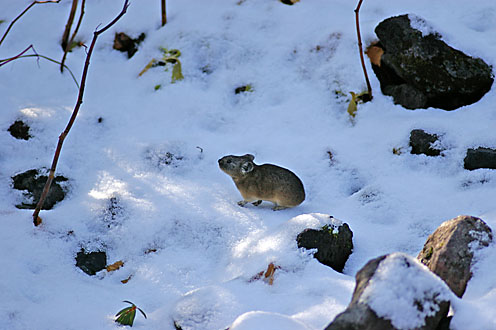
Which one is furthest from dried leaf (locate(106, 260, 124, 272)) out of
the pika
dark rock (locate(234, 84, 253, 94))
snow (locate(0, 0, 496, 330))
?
dark rock (locate(234, 84, 253, 94))

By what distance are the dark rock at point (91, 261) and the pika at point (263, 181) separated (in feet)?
4.23

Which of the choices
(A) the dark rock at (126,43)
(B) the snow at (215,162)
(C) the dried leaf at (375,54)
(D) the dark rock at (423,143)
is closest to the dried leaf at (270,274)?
(B) the snow at (215,162)

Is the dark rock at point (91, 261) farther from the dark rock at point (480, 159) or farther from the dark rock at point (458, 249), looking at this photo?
the dark rock at point (480, 159)

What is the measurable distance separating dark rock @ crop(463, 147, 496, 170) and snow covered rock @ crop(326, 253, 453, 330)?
242cm

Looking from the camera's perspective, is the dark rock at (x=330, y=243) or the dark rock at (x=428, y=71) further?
the dark rock at (x=428, y=71)

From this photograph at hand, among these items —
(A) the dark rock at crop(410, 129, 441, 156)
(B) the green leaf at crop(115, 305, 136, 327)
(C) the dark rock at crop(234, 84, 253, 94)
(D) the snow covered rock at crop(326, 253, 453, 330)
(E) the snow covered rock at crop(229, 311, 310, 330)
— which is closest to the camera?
(D) the snow covered rock at crop(326, 253, 453, 330)

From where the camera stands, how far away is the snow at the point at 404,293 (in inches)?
99.0

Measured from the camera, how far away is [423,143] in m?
5.09

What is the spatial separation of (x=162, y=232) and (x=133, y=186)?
67 cm

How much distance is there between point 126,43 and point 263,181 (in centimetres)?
284

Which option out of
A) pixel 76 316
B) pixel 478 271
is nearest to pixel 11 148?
pixel 76 316

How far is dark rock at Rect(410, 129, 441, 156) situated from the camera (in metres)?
5.06

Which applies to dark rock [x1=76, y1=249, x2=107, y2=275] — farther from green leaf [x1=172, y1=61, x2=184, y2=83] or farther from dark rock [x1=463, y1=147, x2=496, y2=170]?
dark rock [x1=463, y1=147, x2=496, y2=170]

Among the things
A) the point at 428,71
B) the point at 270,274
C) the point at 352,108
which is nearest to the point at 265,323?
the point at 270,274
